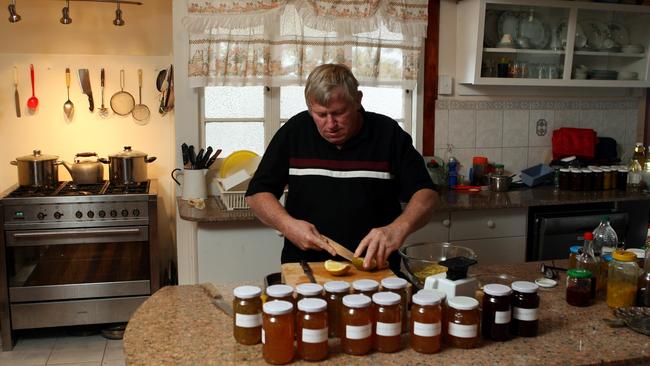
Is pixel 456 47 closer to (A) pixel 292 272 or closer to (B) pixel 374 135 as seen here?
(B) pixel 374 135

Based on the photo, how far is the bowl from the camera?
5.98 feet

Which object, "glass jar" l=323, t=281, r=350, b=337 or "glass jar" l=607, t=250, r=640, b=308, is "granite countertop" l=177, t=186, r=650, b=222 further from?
"glass jar" l=323, t=281, r=350, b=337

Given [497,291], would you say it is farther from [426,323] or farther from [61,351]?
→ [61,351]

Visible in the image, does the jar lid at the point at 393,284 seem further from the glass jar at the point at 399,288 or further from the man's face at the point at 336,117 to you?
the man's face at the point at 336,117

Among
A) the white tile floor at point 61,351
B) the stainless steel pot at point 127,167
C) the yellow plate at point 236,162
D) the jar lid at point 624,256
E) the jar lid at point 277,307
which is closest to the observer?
the jar lid at point 277,307

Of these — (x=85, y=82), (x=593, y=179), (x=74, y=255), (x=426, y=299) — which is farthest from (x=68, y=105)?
(x=593, y=179)

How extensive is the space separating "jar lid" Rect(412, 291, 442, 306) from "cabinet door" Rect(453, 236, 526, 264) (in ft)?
7.02

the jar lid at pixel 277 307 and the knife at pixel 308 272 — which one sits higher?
the jar lid at pixel 277 307

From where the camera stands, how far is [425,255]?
1.98 metres

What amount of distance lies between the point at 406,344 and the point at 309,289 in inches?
10.8

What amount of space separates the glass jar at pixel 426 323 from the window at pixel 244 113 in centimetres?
232

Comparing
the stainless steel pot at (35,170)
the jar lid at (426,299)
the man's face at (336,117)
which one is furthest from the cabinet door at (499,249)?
the stainless steel pot at (35,170)

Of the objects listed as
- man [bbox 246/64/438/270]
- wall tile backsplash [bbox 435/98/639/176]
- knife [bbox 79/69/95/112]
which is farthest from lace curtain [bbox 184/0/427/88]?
man [bbox 246/64/438/270]

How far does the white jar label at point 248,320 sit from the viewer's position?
152 cm
